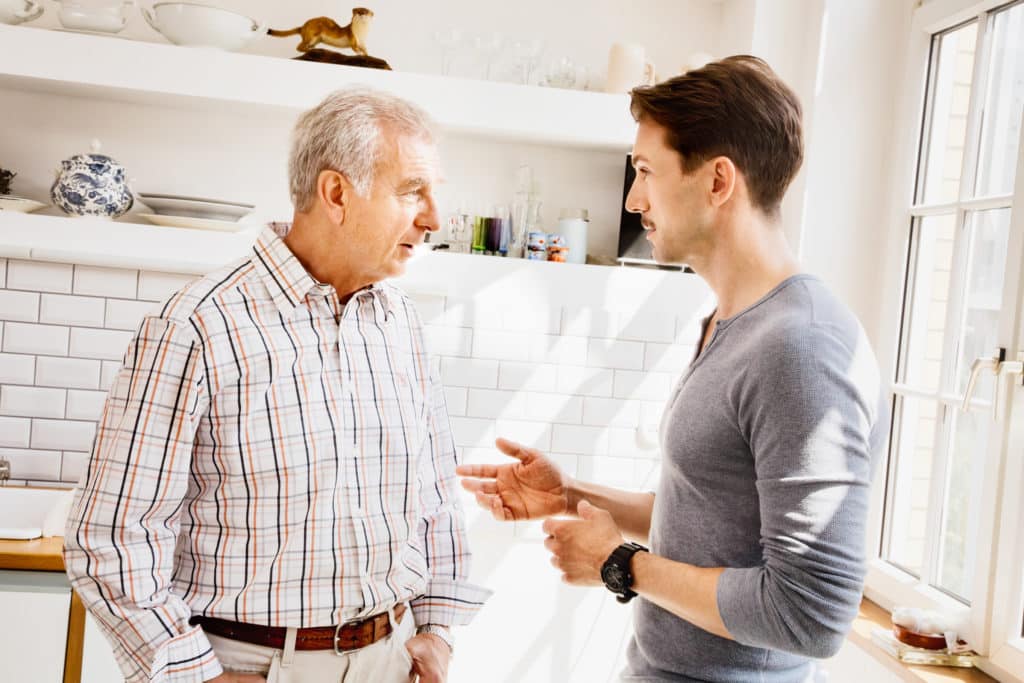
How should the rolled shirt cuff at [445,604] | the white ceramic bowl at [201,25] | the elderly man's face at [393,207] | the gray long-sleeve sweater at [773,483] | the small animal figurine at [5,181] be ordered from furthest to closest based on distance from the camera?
the small animal figurine at [5,181]
the white ceramic bowl at [201,25]
the rolled shirt cuff at [445,604]
the elderly man's face at [393,207]
the gray long-sleeve sweater at [773,483]

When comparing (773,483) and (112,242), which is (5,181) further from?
(773,483)

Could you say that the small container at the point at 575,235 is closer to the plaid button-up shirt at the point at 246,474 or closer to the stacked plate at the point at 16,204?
the plaid button-up shirt at the point at 246,474

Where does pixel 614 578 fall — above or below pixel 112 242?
below

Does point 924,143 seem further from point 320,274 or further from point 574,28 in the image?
point 320,274

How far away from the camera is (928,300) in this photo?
2.70 meters

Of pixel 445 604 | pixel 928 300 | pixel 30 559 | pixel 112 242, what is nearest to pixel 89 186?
pixel 112 242

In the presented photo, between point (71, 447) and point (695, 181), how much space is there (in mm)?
2277

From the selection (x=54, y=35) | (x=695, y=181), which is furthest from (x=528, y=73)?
(x=695, y=181)

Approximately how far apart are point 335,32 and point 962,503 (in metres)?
2.24

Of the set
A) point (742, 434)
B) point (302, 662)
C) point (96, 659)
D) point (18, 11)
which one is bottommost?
point (96, 659)

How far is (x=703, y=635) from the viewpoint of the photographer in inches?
57.3

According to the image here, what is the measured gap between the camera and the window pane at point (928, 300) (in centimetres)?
263

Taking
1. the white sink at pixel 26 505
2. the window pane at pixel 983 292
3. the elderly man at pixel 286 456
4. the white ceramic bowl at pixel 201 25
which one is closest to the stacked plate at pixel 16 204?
the white ceramic bowl at pixel 201 25

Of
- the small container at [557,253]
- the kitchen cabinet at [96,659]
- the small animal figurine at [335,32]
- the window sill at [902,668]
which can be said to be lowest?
the kitchen cabinet at [96,659]
